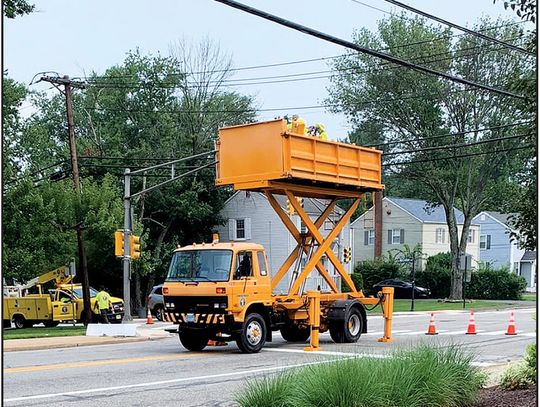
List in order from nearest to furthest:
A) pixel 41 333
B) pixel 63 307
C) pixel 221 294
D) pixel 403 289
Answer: pixel 221 294
pixel 41 333
pixel 63 307
pixel 403 289

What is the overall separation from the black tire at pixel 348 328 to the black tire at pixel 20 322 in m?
18.4


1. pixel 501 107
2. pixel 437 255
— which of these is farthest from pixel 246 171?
pixel 437 255

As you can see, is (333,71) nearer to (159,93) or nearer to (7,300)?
(159,93)

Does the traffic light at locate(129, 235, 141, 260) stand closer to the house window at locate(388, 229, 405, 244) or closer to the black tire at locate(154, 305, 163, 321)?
the black tire at locate(154, 305, 163, 321)

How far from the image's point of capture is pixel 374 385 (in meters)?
7.92

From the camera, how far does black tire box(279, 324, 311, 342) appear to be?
1972cm

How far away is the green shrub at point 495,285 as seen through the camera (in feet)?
192

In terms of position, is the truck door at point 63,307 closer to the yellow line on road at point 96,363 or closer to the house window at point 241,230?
the yellow line on road at point 96,363

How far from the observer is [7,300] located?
3372 centimetres

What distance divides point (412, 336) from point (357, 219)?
53.5 metres

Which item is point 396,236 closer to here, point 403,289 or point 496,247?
point 403,289

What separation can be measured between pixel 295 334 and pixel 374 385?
39.9ft

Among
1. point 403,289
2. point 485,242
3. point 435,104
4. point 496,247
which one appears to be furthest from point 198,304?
point 496,247

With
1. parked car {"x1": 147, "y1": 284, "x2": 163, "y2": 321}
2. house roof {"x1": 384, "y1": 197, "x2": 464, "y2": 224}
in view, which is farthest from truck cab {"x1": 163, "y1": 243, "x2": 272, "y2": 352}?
house roof {"x1": 384, "y1": 197, "x2": 464, "y2": 224}
